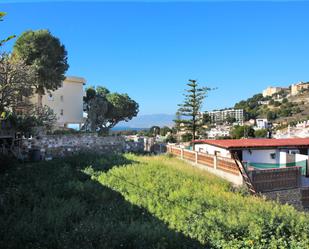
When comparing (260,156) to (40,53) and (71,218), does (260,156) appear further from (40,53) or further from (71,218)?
(40,53)

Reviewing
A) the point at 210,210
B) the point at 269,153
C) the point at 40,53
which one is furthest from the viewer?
the point at 40,53

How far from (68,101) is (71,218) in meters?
24.5

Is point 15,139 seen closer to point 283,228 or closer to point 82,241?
point 82,241

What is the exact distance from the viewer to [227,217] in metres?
8.48

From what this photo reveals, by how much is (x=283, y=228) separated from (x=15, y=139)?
15.6 m

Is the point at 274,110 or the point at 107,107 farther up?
the point at 274,110

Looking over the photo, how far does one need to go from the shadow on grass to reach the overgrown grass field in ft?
0.07

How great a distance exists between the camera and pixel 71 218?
8195mm

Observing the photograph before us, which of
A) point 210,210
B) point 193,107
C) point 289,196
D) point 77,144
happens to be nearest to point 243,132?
point 193,107

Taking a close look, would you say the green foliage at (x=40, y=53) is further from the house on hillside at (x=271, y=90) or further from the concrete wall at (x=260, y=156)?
the house on hillside at (x=271, y=90)

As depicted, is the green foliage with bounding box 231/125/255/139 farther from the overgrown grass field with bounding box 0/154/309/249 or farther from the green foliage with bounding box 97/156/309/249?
the overgrown grass field with bounding box 0/154/309/249

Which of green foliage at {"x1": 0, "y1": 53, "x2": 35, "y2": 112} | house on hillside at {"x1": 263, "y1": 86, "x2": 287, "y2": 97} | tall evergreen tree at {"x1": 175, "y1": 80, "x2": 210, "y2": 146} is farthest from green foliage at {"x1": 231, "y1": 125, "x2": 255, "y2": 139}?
house on hillside at {"x1": 263, "y1": 86, "x2": 287, "y2": 97}

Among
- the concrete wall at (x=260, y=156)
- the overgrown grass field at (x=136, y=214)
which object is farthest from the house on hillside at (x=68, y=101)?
the concrete wall at (x=260, y=156)

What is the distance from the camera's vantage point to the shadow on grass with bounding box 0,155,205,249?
6625 mm
